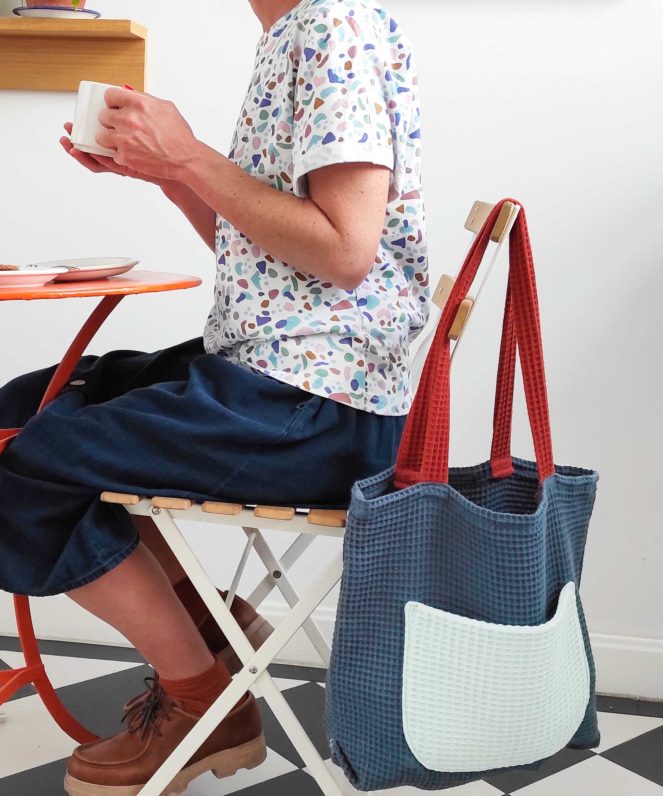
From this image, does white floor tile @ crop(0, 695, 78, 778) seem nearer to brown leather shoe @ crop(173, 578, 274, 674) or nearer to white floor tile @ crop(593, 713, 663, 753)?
brown leather shoe @ crop(173, 578, 274, 674)

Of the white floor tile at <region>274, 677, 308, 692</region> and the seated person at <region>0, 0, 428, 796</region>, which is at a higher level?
the seated person at <region>0, 0, 428, 796</region>

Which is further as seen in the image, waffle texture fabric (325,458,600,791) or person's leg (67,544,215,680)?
person's leg (67,544,215,680)

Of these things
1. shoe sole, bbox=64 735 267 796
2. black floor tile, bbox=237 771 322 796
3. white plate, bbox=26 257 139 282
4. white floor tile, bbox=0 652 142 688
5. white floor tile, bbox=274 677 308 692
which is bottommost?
white floor tile, bbox=0 652 142 688

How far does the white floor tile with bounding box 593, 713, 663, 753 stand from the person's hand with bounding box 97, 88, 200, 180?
1.23 meters

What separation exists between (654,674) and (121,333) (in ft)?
4.11

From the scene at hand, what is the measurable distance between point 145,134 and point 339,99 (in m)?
0.23

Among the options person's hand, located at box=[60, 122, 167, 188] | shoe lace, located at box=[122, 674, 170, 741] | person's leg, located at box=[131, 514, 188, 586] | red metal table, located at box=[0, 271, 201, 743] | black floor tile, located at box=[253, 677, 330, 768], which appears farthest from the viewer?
black floor tile, located at box=[253, 677, 330, 768]

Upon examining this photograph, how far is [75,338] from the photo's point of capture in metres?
1.39

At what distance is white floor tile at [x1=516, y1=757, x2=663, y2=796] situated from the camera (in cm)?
160

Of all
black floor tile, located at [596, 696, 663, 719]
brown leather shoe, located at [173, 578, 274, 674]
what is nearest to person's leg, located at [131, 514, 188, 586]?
brown leather shoe, located at [173, 578, 274, 674]

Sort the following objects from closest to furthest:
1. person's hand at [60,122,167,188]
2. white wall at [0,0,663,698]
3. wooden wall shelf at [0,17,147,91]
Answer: person's hand at [60,122,167,188]
white wall at [0,0,663,698]
wooden wall shelf at [0,17,147,91]

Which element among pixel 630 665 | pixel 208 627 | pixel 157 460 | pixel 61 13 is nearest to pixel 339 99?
pixel 157 460

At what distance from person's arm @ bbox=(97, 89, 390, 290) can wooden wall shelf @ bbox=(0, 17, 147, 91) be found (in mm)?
873

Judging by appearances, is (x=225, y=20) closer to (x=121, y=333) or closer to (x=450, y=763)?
A: (x=121, y=333)
